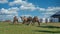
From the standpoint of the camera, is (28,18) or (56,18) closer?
(28,18)

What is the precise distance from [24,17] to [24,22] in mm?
976

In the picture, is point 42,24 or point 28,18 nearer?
point 28,18

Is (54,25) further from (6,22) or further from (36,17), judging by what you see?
(6,22)

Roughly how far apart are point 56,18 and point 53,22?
0.55 m

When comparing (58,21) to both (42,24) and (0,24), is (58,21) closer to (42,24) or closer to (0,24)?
(42,24)

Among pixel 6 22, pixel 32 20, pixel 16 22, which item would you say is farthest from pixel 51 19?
pixel 6 22

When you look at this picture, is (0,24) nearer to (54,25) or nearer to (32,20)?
(32,20)

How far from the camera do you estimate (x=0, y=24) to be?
A: 51.5 feet

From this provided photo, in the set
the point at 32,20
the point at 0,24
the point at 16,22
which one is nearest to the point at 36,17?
the point at 32,20

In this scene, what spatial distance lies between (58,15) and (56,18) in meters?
0.34

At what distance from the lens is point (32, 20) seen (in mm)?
16359

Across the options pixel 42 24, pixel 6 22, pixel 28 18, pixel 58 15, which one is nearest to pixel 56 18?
pixel 58 15

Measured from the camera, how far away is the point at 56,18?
17250 mm

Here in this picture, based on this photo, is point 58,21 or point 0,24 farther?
point 58,21
